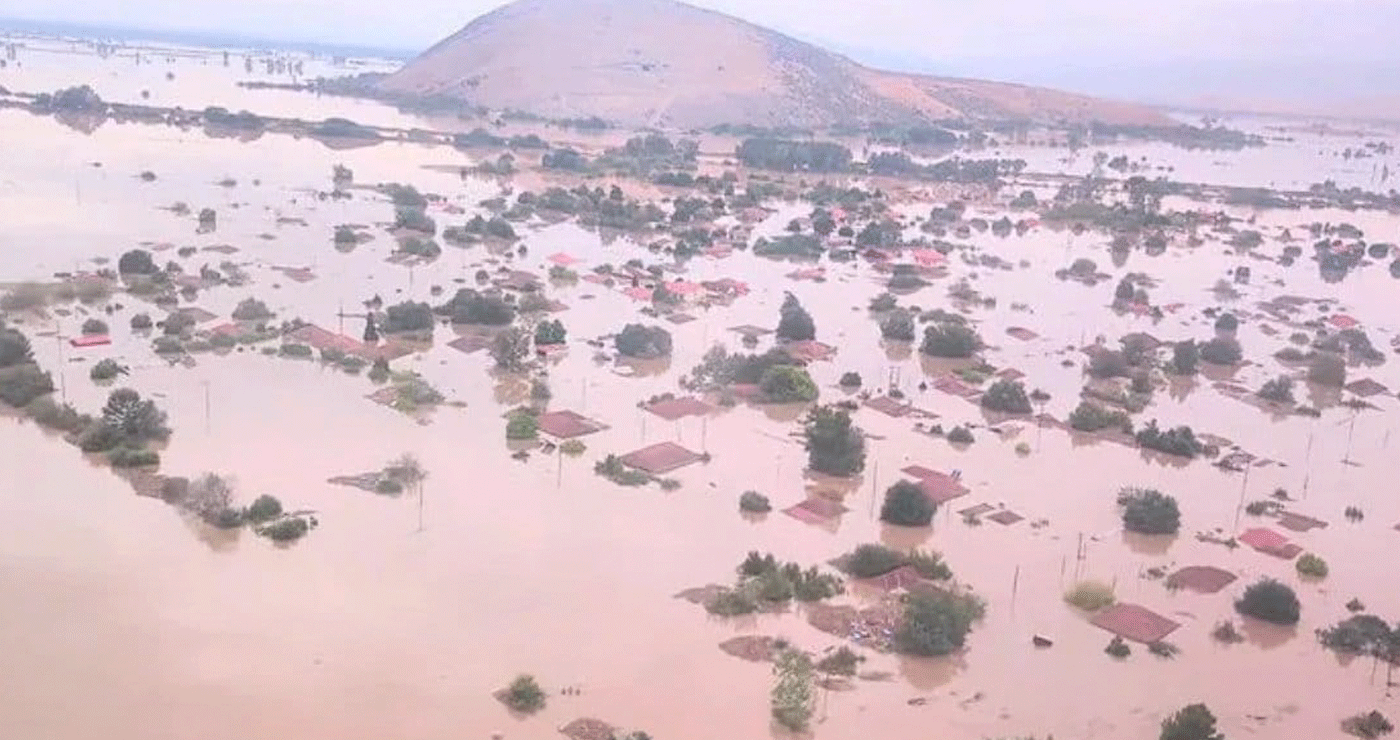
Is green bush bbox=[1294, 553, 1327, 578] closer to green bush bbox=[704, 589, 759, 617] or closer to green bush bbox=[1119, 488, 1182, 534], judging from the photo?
green bush bbox=[1119, 488, 1182, 534]

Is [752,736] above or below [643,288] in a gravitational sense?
below

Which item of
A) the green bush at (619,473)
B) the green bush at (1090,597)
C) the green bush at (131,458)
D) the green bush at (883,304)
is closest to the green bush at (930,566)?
the green bush at (1090,597)

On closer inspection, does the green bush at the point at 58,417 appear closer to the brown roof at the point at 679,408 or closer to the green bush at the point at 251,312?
the green bush at the point at 251,312

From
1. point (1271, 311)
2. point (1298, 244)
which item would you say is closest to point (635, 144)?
point (1298, 244)

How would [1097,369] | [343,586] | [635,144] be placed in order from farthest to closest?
[635,144] → [1097,369] → [343,586]

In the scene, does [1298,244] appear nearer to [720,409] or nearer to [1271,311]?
[1271,311]

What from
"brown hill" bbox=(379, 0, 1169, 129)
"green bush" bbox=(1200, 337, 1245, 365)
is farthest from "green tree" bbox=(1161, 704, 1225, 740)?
"brown hill" bbox=(379, 0, 1169, 129)
